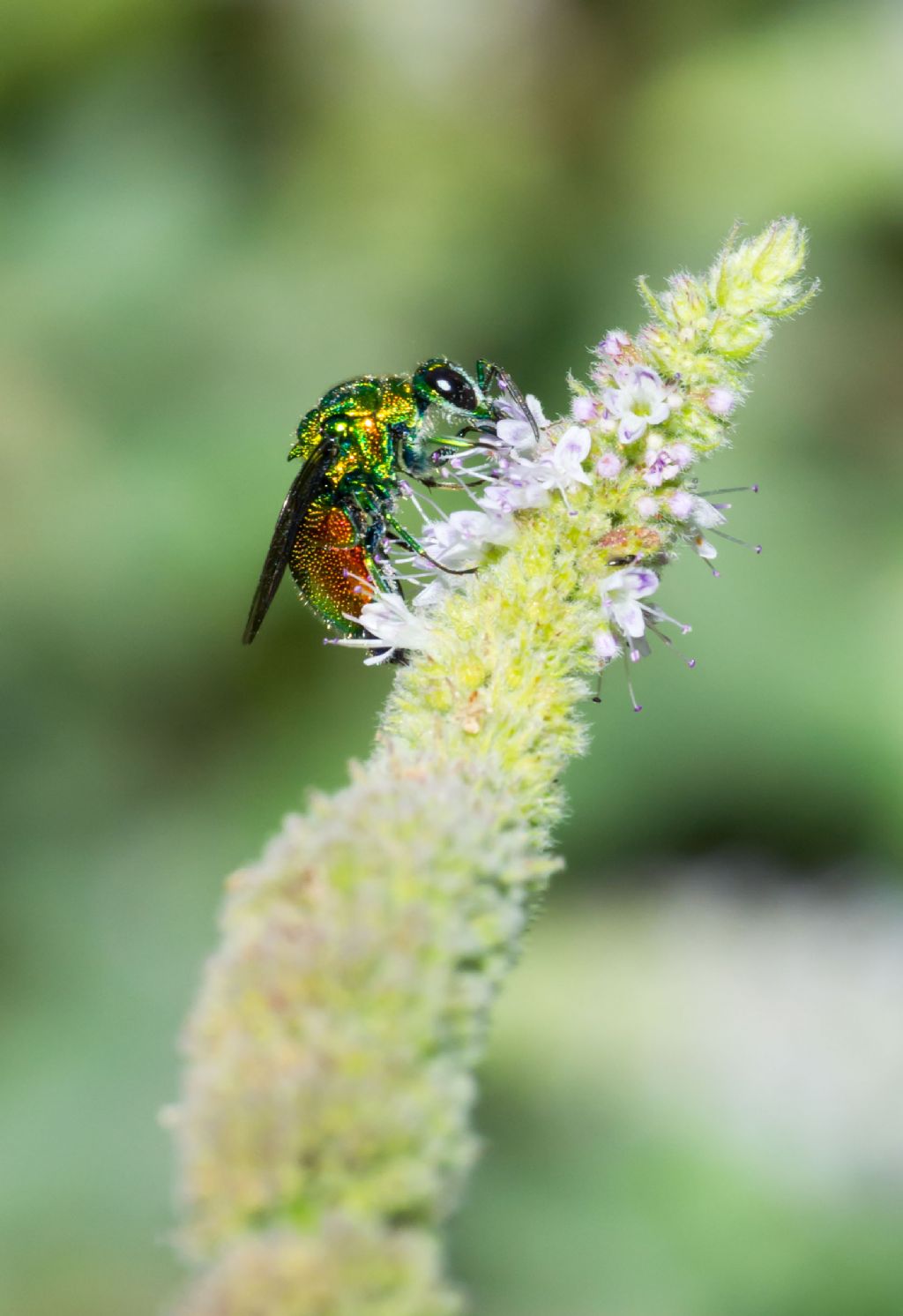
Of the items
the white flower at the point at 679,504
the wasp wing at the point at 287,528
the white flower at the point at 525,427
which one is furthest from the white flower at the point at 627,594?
the wasp wing at the point at 287,528

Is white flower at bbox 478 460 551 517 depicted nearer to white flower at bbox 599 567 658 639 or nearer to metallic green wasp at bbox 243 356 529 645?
white flower at bbox 599 567 658 639

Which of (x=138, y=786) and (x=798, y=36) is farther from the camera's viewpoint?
(x=798, y=36)

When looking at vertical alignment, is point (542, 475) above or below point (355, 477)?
below

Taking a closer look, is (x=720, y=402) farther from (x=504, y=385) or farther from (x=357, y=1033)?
(x=357, y=1033)

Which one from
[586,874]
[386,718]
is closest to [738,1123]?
[586,874]

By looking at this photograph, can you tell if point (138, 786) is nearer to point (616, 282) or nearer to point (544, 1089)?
point (544, 1089)

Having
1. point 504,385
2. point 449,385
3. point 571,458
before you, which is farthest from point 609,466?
point 449,385

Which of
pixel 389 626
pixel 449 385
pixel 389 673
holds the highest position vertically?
pixel 389 673
